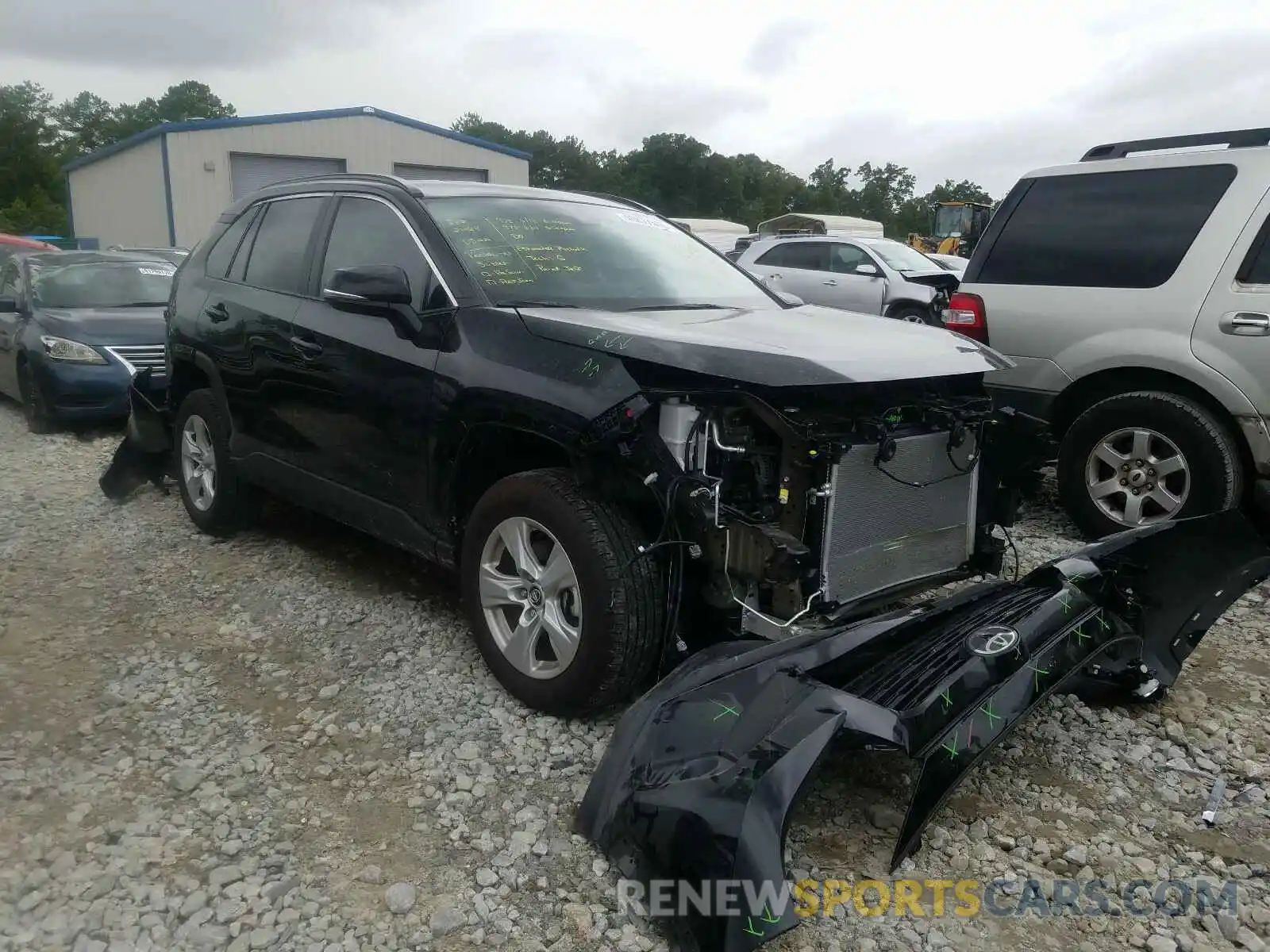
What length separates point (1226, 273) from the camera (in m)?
4.73

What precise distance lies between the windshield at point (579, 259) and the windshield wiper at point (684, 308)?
11mm

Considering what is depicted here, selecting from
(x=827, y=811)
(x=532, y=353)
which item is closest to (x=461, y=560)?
(x=532, y=353)

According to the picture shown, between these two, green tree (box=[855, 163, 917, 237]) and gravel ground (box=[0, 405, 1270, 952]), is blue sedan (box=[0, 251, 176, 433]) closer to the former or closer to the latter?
gravel ground (box=[0, 405, 1270, 952])

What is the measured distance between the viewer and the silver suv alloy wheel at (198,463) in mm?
5250

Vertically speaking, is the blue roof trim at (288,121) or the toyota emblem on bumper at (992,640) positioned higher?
the blue roof trim at (288,121)

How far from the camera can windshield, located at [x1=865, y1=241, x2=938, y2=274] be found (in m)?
13.7

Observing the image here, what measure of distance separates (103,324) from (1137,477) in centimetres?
807

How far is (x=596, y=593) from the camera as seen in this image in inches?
119

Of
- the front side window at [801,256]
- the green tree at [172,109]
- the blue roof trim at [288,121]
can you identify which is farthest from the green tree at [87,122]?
the front side window at [801,256]

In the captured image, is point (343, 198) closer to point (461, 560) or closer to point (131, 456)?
point (461, 560)

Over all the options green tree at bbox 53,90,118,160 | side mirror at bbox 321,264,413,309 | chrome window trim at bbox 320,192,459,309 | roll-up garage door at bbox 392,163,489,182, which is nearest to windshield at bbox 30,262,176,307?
chrome window trim at bbox 320,192,459,309

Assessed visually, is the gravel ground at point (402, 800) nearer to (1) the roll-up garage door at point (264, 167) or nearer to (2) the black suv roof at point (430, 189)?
(2) the black suv roof at point (430, 189)

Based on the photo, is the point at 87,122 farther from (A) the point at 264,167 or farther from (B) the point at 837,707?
(B) the point at 837,707

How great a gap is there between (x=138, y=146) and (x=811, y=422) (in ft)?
87.9
